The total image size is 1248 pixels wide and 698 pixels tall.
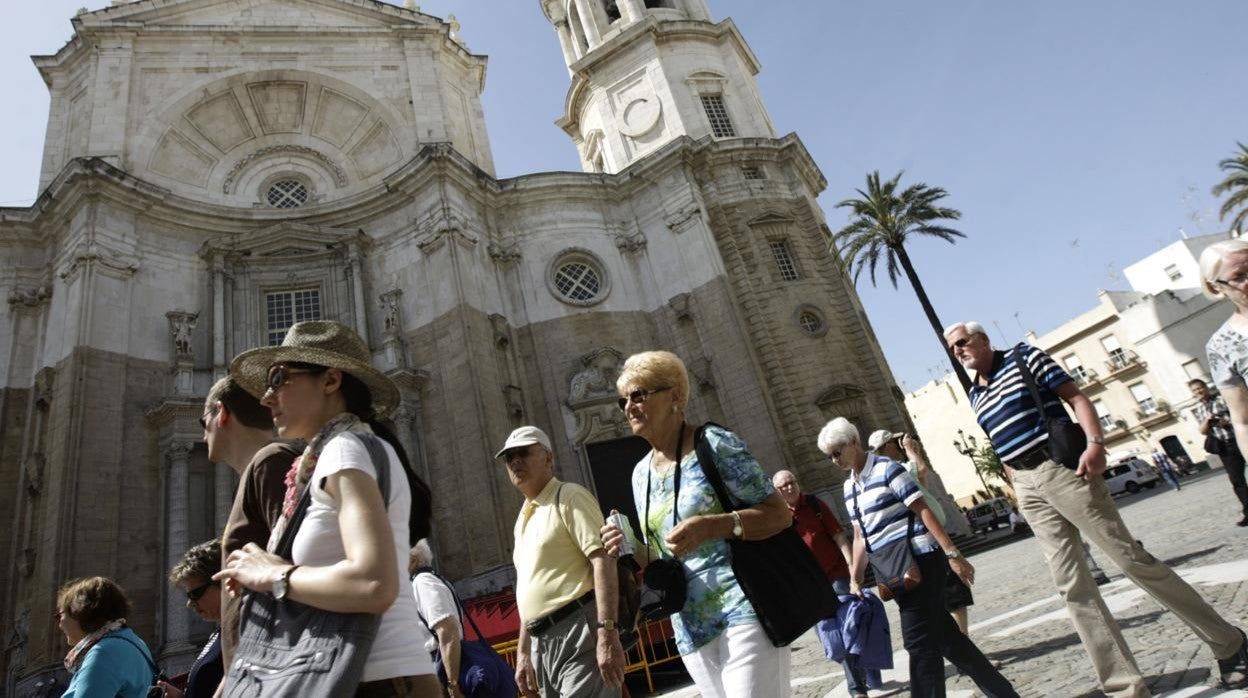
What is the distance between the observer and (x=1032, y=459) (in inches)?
157

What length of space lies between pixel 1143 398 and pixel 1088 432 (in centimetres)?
4734

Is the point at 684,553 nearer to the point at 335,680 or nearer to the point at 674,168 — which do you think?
the point at 335,680

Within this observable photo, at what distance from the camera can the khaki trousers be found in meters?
3.34

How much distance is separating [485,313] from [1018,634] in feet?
48.3

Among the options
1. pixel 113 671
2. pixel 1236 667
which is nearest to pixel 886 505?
pixel 1236 667

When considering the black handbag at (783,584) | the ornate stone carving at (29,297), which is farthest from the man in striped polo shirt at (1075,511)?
the ornate stone carving at (29,297)

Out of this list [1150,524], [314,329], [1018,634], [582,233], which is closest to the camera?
[314,329]

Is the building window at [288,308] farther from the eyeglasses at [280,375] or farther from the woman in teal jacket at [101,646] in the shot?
the eyeglasses at [280,375]

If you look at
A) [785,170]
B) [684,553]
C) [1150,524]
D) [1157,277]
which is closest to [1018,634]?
[684,553]

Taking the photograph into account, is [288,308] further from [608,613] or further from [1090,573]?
[1090,573]

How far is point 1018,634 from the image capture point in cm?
Result: 556

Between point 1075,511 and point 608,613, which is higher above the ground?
point 608,613

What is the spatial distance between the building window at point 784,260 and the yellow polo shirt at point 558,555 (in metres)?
18.2

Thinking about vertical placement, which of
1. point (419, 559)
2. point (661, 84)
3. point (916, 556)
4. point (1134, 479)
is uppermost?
point (661, 84)
